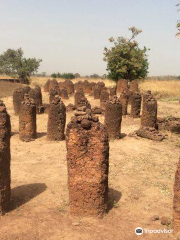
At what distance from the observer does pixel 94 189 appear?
6.09 metres

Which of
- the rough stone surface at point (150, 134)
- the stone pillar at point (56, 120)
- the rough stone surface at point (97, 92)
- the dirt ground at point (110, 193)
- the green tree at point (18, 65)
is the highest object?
the green tree at point (18, 65)

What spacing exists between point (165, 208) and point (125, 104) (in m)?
13.1

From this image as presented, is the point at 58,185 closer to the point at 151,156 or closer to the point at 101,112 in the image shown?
the point at 151,156

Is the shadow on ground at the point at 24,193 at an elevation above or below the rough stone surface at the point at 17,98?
below

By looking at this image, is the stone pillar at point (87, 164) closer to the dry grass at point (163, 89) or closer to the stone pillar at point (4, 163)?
the stone pillar at point (4, 163)

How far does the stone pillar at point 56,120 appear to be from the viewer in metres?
12.7

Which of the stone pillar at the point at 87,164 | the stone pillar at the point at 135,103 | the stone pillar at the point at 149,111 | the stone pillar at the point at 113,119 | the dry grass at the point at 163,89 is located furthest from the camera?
the dry grass at the point at 163,89

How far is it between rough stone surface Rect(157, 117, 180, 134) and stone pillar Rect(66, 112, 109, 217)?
30.1 feet

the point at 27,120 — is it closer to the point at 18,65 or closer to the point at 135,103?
the point at 135,103

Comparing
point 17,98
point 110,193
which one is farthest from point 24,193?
point 17,98

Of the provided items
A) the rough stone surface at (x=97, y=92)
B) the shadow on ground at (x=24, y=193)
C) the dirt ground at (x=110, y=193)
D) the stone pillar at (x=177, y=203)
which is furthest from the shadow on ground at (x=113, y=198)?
the rough stone surface at (x=97, y=92)

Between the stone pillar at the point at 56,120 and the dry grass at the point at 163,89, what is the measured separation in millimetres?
17491

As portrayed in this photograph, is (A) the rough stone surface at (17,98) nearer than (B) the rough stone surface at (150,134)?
No

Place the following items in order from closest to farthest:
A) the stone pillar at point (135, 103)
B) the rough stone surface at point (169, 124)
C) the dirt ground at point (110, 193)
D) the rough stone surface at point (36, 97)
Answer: the dirt ground at point (110, 193) → the rough stone surface at point (169, 124) → the stone pillar at point (135, 103) → the rough stone surface at point (36, 97)
